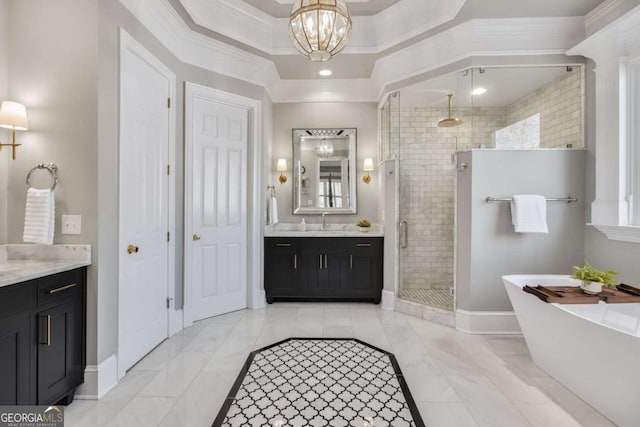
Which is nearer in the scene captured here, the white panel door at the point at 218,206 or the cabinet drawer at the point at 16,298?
the cabinet drawer at the point at 16,298

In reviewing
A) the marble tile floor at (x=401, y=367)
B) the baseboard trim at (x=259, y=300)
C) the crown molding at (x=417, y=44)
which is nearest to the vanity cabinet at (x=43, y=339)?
the marble tile floor at (x=401, y=367)

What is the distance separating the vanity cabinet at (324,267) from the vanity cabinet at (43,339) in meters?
2.30

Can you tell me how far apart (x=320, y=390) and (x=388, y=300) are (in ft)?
6.57

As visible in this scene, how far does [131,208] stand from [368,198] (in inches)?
126

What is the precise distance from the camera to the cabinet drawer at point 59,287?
1.82m

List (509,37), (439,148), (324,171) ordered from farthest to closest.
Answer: (324,171) < (439,148) < (509,37)

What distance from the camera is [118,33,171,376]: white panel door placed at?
2.43 metres

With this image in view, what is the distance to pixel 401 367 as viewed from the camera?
99.9 inches

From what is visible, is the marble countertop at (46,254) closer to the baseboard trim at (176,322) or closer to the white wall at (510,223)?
the baseboard trim at (176,322)

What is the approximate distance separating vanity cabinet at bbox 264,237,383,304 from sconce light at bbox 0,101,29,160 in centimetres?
272

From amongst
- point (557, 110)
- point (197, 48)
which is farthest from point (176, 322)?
point (557, 110)

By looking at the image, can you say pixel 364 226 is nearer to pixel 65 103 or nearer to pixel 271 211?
pixel 271 211

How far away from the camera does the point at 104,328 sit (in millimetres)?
2219

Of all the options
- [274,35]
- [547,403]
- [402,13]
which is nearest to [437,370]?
[547,403]
